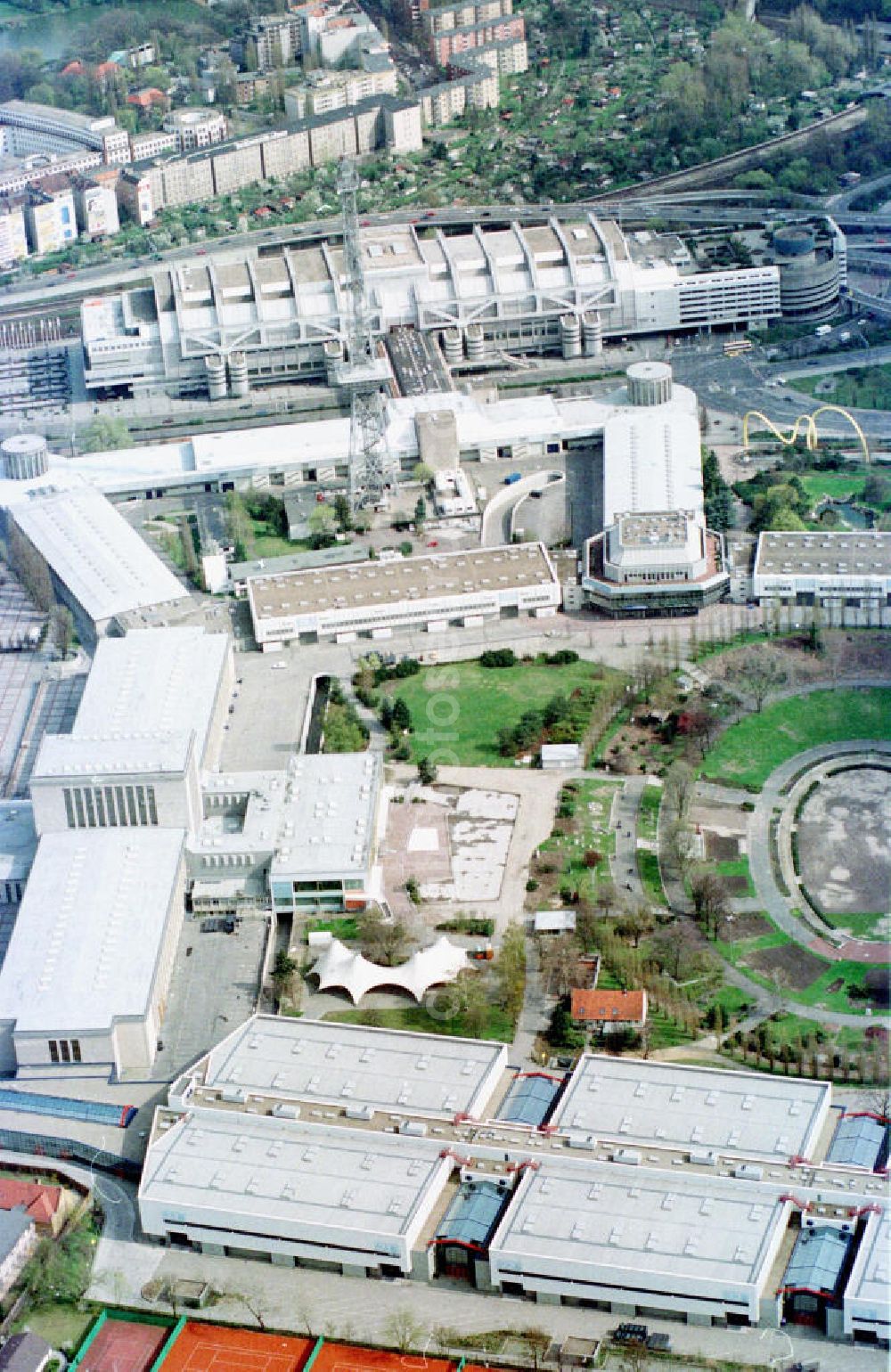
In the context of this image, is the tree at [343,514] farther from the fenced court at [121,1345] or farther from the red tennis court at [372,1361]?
the red tennis court at [372,1361]

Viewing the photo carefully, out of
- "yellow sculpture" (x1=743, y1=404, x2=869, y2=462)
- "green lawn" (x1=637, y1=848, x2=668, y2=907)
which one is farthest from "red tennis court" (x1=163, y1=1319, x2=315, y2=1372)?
"yellow sculpture" (x1=743, y1=404, x2=869, y2=462)

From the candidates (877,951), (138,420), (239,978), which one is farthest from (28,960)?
(138,420)

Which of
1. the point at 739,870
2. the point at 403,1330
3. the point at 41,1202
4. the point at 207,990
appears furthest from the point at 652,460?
the point at 403,1330

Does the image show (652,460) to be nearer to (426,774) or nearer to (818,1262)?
(426,774)

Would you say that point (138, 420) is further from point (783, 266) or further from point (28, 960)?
point (28, 960)

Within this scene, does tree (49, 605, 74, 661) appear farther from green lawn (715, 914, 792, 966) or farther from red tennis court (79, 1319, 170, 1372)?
red tennis court (79, 1319, 170, 1372)

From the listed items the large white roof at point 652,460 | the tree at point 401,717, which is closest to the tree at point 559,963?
the tree at point 401,717

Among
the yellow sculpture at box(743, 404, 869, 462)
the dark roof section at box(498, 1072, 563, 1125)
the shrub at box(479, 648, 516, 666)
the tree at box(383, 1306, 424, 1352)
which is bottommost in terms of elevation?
the tree at box(383, 1306, 424, 1352)
